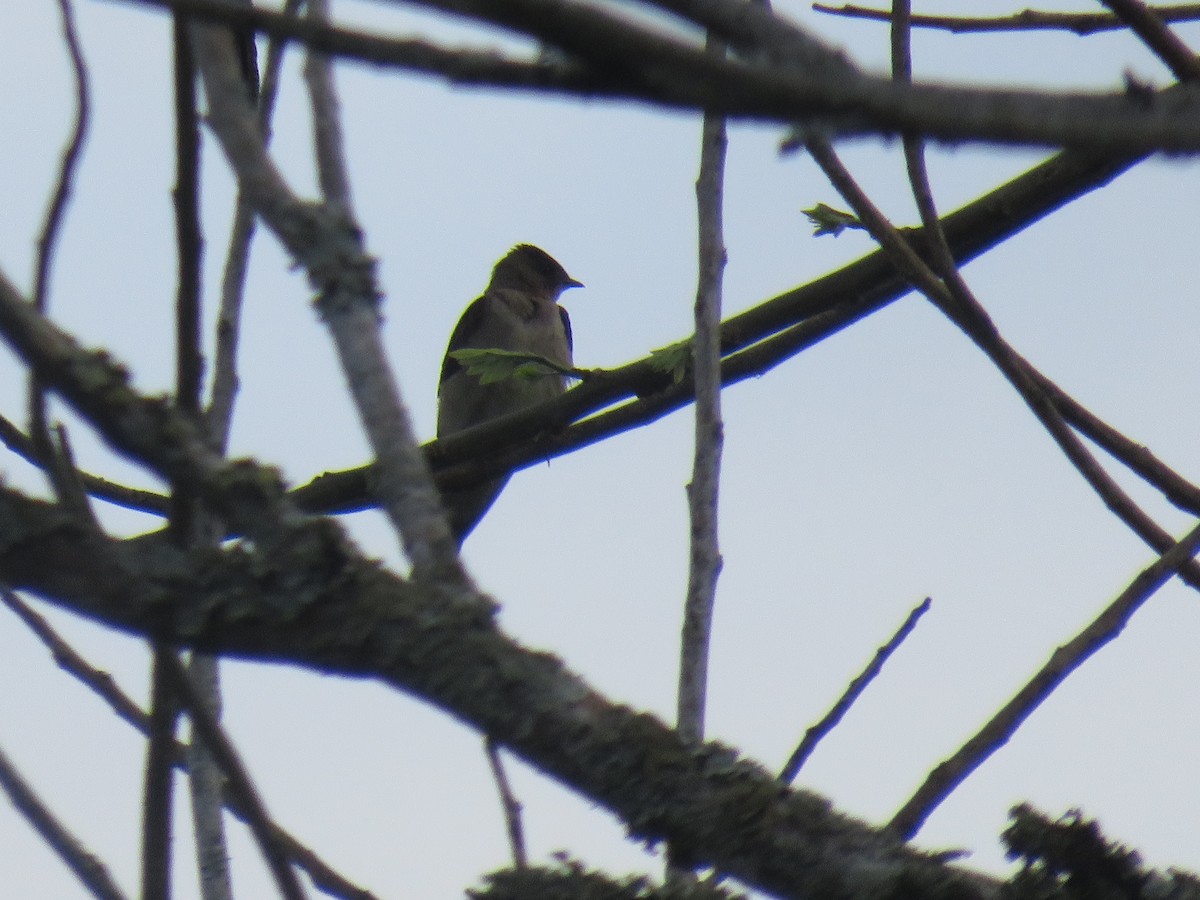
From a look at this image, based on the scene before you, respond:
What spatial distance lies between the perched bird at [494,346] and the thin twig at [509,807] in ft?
23.8

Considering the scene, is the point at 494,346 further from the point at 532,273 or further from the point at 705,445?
the point at 705,445

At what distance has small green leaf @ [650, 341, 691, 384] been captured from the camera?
394 cm

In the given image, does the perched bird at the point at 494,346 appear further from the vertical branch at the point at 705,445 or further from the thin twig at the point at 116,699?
the thin twig at the point at 116,699

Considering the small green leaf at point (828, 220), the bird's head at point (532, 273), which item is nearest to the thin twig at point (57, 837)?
the small green leaf at point (828, 220)

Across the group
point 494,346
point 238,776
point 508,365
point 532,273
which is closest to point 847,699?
point 238,776

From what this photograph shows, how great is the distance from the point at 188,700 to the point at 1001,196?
2377 millimetres

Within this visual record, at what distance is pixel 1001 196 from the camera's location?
3.54 metres

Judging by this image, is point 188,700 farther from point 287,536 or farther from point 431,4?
point 431,4

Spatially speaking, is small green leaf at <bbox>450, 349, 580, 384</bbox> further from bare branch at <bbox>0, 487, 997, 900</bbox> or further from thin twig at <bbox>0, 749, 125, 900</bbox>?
bare branch at <bbox>0, 487, 997, 900</bbox>

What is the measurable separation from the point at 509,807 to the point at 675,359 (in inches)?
72.3

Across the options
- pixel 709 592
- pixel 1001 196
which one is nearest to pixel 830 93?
pixel 709 592

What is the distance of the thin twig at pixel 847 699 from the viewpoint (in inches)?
89.7

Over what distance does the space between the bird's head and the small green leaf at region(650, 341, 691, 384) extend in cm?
712

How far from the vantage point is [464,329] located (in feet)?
33.9
